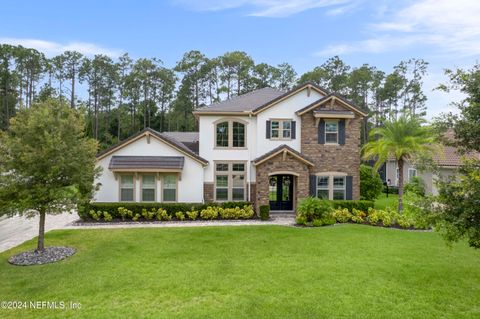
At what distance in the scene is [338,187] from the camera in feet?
61.6

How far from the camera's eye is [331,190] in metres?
18.6

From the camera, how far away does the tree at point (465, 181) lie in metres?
5.55

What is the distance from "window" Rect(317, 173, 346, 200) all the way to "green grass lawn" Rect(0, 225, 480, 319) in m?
6.08

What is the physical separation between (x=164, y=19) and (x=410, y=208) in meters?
16.7

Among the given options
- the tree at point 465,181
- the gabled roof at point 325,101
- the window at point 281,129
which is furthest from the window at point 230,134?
the tree at point 465,181

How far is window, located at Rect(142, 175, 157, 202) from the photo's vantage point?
701 inches

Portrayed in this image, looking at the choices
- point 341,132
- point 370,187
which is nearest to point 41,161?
point 341,132

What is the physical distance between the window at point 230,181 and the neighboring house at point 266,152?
0.20 feet

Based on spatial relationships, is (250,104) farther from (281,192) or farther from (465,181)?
(465,181)

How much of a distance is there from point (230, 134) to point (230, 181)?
9.63 ft

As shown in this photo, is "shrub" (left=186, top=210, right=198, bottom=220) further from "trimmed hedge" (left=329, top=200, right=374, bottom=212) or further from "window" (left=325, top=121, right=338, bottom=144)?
"window" (left=325, top=121, right=338, bottom=144)

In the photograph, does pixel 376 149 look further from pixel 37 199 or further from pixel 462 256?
pixel 37 199

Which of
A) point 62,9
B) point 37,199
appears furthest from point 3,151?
point 62,9

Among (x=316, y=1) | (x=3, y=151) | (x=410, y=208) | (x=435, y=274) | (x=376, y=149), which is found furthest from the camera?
(x=376, y=149)
